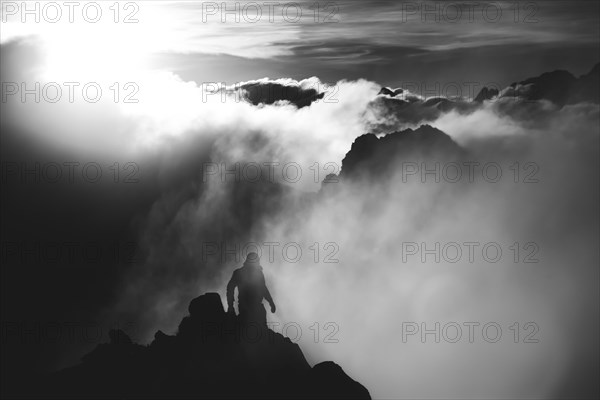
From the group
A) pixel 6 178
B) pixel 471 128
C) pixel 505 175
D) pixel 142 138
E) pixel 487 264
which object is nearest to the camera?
pixel 6 178

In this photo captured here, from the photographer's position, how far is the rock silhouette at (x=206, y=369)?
22.0 meters

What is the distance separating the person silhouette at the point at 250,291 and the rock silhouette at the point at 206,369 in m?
0.37

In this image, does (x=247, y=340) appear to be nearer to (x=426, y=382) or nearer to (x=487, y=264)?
(x=426, y=382)

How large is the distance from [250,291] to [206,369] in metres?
3.17

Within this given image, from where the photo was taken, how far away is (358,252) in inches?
5423

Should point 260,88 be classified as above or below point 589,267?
above

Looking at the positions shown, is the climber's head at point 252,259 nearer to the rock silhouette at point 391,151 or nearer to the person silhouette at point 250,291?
the person silhouette at point 250,291

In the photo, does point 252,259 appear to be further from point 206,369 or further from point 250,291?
point 206,369

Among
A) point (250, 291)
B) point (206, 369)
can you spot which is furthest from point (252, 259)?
point (206, 369)

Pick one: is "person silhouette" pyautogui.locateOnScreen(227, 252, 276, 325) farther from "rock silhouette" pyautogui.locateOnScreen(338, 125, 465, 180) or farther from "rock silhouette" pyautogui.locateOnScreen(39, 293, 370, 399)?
"rock silhouette" pyautogui.locateOnScreen(338, 125, 465, 180)

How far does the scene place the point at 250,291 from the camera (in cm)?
2328

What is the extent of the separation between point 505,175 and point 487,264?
43.6 m

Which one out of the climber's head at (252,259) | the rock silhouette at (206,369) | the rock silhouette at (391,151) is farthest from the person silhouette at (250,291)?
the rock silhouette at (391,151)

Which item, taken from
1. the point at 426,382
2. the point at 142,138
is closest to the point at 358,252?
the point at 426,382
